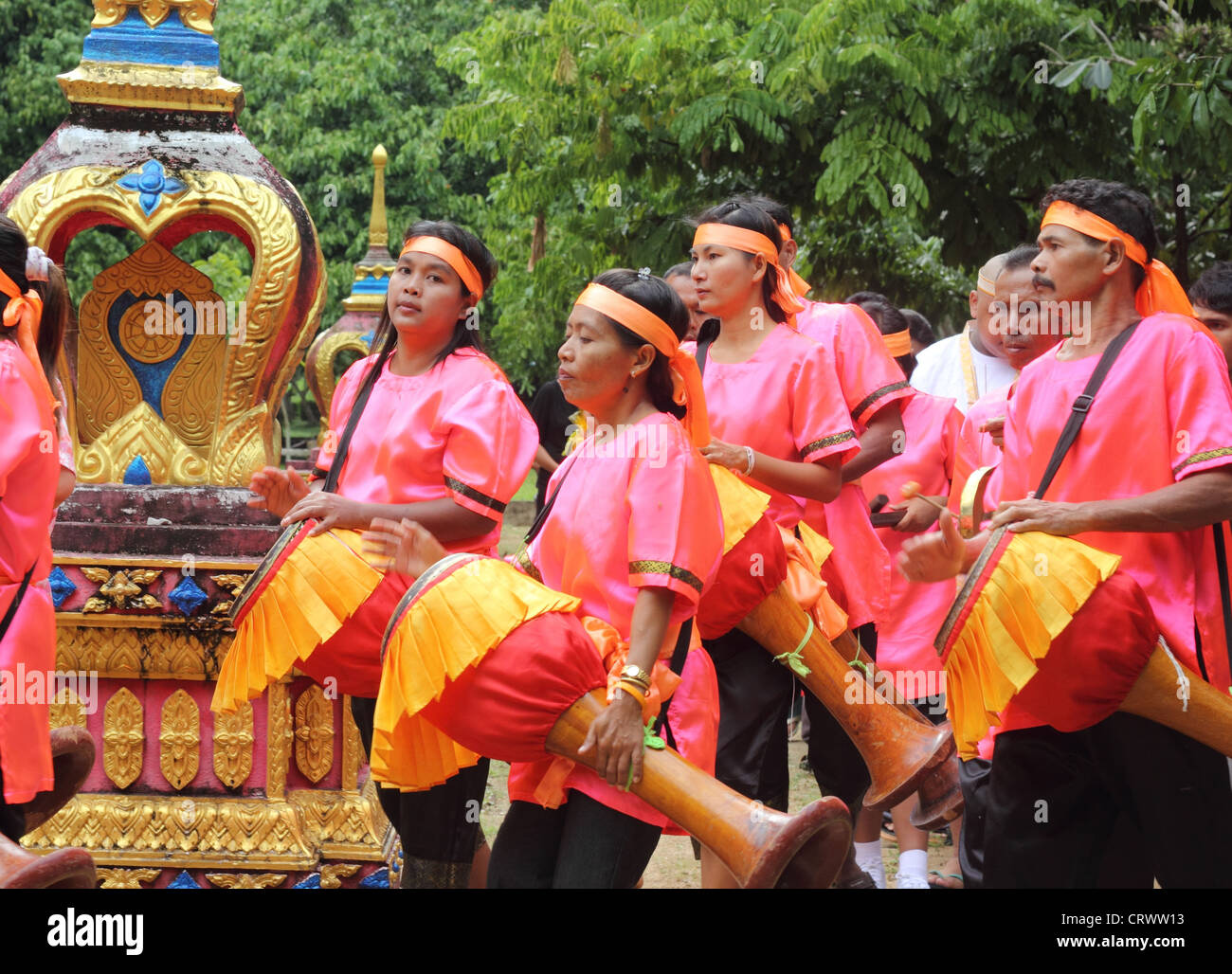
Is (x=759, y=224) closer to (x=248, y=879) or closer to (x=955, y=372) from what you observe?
(x=955, y=372)

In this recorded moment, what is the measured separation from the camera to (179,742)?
5746 mm

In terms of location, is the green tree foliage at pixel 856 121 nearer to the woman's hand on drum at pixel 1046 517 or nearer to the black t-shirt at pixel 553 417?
the black t-shirt at pixel 553 417

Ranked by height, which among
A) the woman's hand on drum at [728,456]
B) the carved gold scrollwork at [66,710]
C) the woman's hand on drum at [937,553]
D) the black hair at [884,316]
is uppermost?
the woman's hand on drum at [937,553]

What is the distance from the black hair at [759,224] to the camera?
203 inches

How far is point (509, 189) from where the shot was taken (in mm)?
14219

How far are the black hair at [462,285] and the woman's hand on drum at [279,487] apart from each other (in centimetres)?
38

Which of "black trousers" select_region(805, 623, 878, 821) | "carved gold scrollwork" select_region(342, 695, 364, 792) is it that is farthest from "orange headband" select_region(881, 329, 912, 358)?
"carved gold scrollwork" select_region(342, 695, 364, 792)

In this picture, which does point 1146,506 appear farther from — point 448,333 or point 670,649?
point 448,333

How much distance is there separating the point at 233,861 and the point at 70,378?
1915 mm

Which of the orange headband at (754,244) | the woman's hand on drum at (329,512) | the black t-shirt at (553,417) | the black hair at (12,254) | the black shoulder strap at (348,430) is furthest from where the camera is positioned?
the black t-shirt at (553,417)

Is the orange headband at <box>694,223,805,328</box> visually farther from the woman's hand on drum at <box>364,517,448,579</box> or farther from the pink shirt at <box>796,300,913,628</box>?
the woman's hand on drum at <box>364,517,448,579</box>

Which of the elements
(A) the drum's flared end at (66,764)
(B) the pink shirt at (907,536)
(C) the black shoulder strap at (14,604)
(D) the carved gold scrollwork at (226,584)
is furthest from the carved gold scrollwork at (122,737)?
(B) the pink shirt at (907,536)
